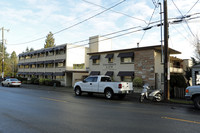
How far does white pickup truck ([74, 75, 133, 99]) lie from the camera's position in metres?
12.8

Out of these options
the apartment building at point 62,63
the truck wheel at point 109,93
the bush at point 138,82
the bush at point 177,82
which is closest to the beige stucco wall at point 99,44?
the apartment building at point 62,63

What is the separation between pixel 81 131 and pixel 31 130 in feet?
5.19

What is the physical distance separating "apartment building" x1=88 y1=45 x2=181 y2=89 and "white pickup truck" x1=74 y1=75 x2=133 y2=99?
224 inches

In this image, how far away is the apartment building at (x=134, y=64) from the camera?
18.3 m

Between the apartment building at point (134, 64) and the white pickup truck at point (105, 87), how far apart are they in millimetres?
5694

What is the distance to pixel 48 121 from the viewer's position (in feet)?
19.7

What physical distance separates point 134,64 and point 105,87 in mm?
7593

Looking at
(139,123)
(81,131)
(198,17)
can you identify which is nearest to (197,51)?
(198,17)

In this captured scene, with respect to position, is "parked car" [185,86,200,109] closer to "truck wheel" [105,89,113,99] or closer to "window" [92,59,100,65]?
"truck wheel" [105,89,113,99]

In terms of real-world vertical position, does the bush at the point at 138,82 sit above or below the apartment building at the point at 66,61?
below

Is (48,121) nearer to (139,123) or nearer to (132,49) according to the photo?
(139,123)

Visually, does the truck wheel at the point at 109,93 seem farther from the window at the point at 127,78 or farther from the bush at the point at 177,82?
the window at the point at 127,78

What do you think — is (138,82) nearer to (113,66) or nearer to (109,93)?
(113,66)

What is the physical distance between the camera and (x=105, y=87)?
1362 cm
